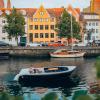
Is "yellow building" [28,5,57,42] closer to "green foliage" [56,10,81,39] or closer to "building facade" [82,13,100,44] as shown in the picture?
"building facade" [82,13,100,44]

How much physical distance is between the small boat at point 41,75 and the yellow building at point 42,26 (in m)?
56.1

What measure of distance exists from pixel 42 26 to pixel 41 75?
5913 centimetres

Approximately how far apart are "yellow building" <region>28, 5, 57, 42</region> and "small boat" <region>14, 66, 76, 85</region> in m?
56.1

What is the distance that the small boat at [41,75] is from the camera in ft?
146

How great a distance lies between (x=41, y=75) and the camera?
45875 mm

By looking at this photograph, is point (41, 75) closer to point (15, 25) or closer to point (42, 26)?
point (15, 25)

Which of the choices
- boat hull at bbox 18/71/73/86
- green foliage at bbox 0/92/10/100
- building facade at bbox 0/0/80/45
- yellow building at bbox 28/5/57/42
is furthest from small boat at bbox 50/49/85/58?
green foliage at bbox 0/92/10/100

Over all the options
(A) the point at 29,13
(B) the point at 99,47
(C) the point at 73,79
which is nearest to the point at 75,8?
(A) the point at 29,13

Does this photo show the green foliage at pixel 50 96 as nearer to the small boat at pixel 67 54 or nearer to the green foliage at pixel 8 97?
the green foliage at pixel 8 97

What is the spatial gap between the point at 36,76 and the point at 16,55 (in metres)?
38.0

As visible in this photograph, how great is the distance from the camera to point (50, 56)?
8088 centimetres

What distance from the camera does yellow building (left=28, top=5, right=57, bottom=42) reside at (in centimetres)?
10412

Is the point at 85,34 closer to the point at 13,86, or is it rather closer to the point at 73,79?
the point at 73,79

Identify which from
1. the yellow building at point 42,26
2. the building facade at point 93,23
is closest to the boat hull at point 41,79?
the yellow building at point 42,26
